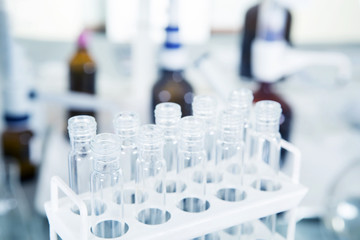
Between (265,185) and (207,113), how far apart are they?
0.09 m

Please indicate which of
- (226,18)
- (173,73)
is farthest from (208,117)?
(226,18)

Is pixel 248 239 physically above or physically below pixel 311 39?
below

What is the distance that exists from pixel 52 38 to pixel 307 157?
595mm

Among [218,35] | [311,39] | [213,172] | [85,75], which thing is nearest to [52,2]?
[85,75]

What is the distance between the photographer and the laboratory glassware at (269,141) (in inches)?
18.6

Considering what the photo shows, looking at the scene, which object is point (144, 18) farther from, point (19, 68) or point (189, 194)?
point (189, 194)

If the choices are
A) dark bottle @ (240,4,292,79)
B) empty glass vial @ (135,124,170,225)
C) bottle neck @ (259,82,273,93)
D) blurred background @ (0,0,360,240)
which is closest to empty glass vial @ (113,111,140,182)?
empty glass vial @ (135,124,170,225)

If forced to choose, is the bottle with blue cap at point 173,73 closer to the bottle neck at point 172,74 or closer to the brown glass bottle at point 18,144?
the bottle neck at point 172,74

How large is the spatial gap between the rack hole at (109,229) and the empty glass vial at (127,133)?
60mm

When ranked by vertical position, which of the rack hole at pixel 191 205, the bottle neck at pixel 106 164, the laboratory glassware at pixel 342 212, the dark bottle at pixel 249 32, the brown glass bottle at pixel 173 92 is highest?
the dark bottle at pixel 249 32

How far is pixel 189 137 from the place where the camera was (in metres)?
0.44

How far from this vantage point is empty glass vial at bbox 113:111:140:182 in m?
0.44

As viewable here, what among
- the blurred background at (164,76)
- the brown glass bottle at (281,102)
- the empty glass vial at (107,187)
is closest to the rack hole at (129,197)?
the empty glass vial at (107,187)

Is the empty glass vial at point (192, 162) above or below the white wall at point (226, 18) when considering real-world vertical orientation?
below
